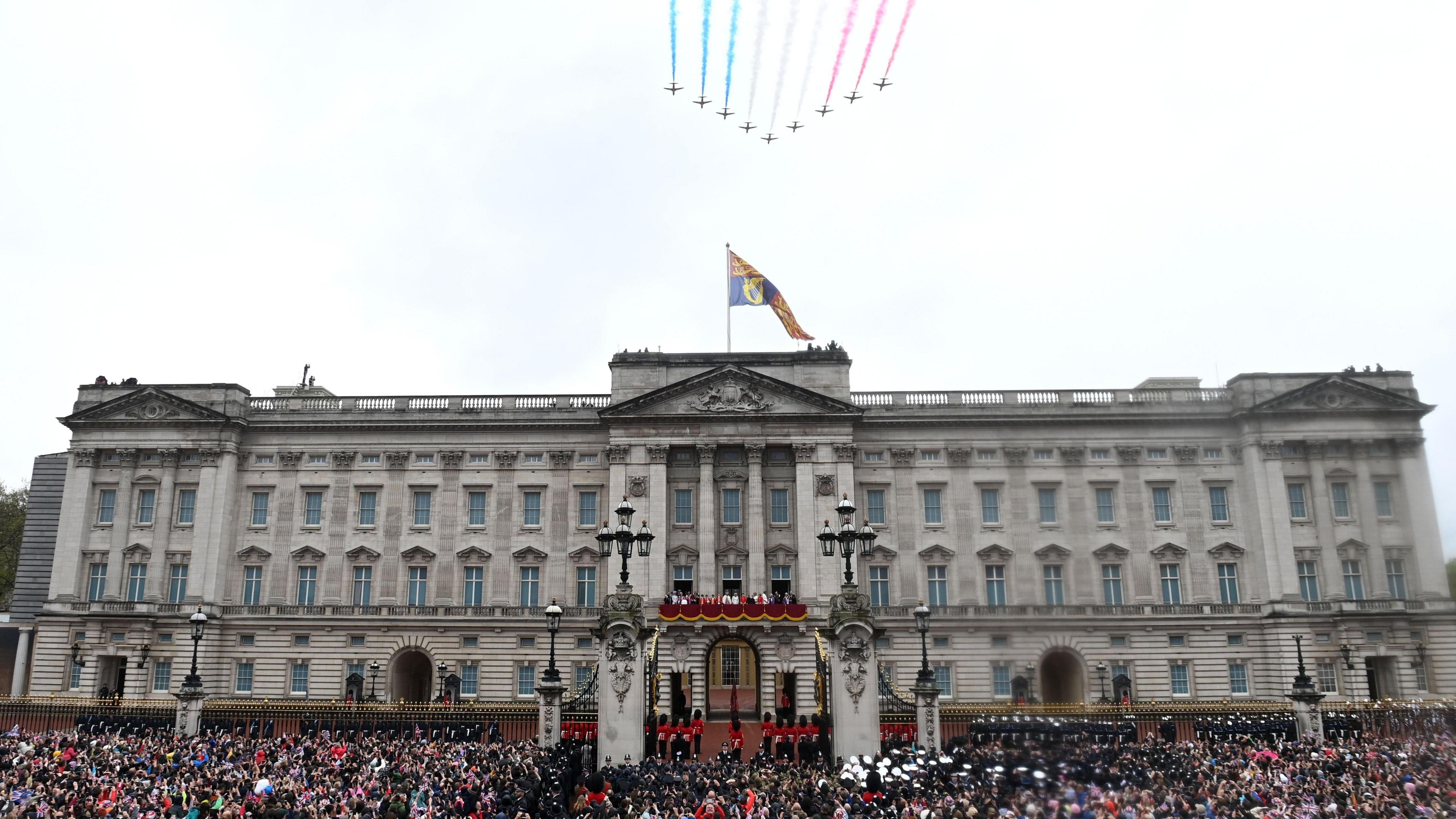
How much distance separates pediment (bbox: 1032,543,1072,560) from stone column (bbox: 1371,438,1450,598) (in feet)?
18.1

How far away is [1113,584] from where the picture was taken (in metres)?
56.3

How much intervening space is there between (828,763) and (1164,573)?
33.0m

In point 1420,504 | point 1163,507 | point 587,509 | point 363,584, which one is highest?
point 587,509

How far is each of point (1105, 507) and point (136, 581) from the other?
54.6m

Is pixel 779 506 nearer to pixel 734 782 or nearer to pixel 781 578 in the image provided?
pixel 781 578

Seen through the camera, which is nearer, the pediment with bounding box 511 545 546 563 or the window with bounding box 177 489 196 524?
the pediment with bounding box 511 545 546 563

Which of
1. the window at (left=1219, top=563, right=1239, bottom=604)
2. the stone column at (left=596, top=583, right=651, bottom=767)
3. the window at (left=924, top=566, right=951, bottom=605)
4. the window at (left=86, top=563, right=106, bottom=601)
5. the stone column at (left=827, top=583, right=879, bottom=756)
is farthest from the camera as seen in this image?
the window at (left=86, top=563, right=106, bottom=601)

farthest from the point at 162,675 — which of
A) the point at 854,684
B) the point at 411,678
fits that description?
the point at 854,684

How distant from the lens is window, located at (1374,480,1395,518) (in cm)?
2543

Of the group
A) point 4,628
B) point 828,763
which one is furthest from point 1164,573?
point 4,628

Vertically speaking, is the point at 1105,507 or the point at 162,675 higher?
the point at 1105,507

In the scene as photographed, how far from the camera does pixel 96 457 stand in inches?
2483

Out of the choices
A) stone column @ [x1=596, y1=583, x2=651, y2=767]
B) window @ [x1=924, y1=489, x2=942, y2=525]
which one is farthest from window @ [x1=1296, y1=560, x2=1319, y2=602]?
stone column @ [x1=596, y1=583, x2=651, y2=767]

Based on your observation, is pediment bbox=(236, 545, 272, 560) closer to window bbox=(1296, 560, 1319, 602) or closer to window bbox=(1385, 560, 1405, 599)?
window bbox=(1385, 560, 1405, 599)
